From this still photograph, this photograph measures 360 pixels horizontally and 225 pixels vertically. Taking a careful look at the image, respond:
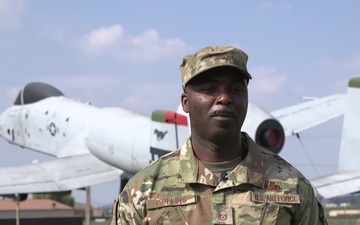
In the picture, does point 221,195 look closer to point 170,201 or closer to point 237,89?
point 170,201

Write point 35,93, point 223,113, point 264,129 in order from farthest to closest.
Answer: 1. point 35,93
2. point 264,129
3. point 223,113

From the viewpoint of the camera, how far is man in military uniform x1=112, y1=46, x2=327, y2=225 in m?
3.25

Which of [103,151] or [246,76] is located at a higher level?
A: [103,151]

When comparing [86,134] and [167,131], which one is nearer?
[167,131]

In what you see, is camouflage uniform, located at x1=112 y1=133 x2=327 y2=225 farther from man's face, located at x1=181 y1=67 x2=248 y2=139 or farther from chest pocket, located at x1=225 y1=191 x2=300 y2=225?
man's face, located at x1=181 y1=67 x2=248 y2=139

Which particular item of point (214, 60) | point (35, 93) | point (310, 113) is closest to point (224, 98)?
point (214, 60)

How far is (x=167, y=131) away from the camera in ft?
74.7

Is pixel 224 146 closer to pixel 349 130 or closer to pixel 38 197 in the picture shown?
pixel 349 130

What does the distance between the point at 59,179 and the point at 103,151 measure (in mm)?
4623

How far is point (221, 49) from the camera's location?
330 cm

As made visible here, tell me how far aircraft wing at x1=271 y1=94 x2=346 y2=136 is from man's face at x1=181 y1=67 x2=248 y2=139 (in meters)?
23.5

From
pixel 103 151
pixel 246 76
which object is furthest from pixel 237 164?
pixel 103 151

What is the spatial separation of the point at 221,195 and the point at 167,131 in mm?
19503

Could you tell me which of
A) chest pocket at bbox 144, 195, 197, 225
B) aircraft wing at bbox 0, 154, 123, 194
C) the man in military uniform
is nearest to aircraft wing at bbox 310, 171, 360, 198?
aircraft wing at bbox 0, 154, 123, 194
